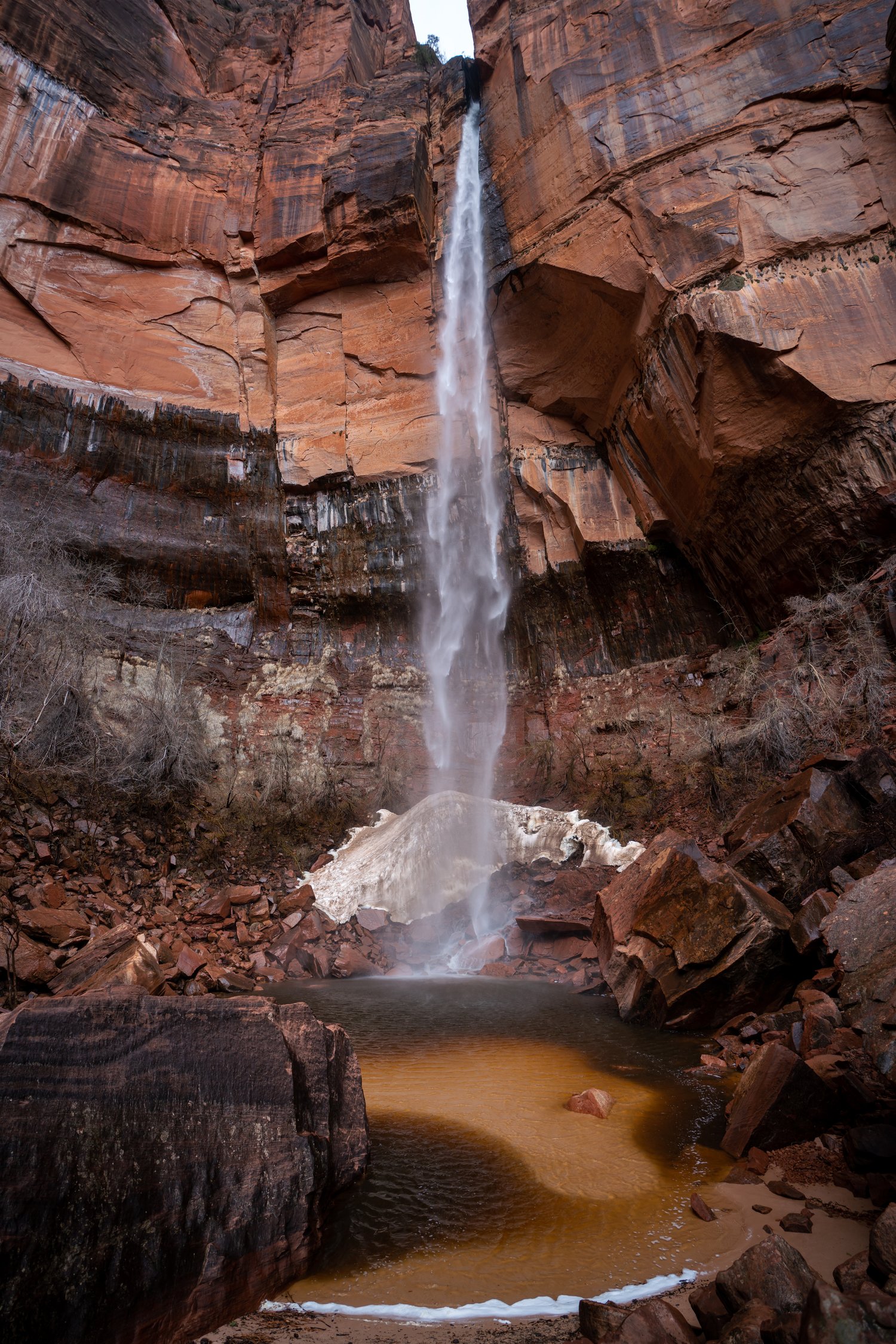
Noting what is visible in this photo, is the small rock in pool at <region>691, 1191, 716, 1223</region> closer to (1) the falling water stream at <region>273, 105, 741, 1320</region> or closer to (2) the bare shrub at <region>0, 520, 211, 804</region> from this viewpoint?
(1) the falling water stream at <region>273, 105, 741, 1320</region>

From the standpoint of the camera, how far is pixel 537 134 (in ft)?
49.0

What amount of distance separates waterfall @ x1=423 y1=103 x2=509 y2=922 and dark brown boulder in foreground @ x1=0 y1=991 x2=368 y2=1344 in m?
13.2

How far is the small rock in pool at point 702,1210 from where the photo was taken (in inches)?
110

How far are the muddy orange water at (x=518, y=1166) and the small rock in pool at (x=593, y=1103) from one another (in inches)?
1.9

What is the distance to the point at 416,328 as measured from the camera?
56.2 ft

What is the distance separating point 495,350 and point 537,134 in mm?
4494

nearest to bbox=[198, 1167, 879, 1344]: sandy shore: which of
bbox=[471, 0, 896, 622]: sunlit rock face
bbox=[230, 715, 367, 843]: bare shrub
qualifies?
bbox=[230, 715, 367, 843]: bare shrub

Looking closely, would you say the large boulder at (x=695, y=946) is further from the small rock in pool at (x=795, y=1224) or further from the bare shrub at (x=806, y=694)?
the bare shrub at (x=806, y=694)

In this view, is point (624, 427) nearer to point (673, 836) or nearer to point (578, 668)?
point (578, 668)

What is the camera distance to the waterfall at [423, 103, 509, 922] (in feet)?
53.8

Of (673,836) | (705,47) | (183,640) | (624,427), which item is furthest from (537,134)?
(673,836)

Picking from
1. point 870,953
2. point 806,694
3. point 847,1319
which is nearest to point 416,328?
point 806,694

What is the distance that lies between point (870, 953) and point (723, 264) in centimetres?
1185

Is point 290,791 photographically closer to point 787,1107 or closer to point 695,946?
point 695,946
